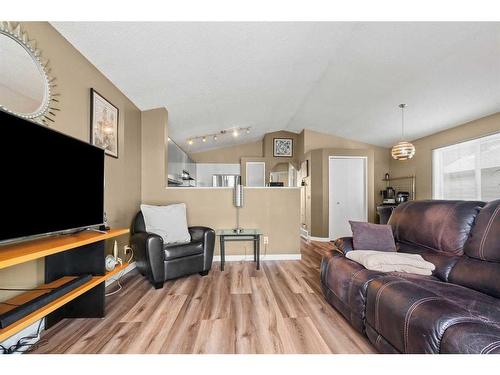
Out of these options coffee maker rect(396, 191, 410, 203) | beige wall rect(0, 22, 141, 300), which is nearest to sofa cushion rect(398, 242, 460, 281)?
beige wall rect(0, 22, 141, 300)

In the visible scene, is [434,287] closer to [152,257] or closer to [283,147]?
[152,257]

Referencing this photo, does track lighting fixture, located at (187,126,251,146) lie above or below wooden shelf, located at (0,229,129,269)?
above

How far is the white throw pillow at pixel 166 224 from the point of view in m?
2.66

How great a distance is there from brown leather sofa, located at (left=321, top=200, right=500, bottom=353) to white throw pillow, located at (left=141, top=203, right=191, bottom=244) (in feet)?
5.82

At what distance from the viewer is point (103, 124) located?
2.35 meters

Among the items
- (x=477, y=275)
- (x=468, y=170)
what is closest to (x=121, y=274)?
(x=477, y=275)

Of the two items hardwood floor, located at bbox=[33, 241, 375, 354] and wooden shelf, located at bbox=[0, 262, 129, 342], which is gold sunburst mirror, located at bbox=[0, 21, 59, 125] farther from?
hardwood floor, located at bbox=[33, 241, 375, 354]

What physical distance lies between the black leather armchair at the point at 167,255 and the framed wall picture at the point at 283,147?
14.3 feet

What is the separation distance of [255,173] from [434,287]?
5.48 m

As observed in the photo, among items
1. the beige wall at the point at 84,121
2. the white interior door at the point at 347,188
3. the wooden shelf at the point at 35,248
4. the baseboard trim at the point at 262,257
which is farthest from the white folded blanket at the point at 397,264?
the white interior door at the point at 347,188

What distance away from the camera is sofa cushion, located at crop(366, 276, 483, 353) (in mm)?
914
